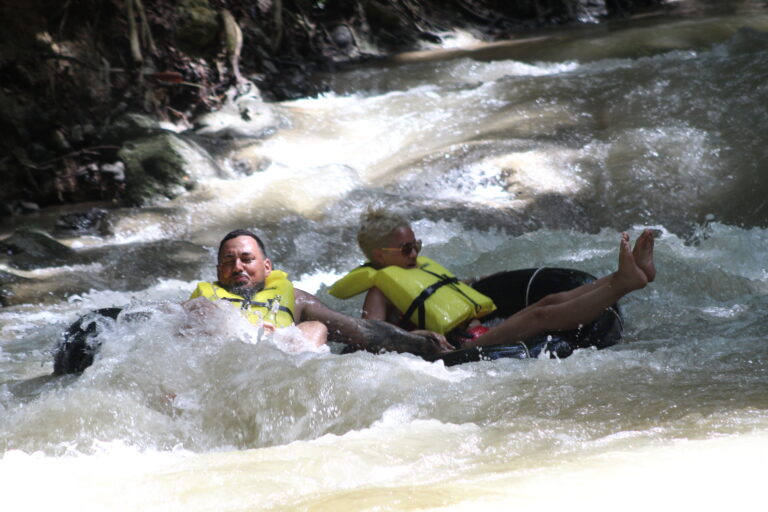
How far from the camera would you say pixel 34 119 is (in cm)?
871

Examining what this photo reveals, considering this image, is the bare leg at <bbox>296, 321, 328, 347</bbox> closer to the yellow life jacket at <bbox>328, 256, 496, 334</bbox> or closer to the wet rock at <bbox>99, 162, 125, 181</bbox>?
the yellow life jacket at <bbox>328, 256, 496, 334</bbox>

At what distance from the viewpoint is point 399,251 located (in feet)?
14.2

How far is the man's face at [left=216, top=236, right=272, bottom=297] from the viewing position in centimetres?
413

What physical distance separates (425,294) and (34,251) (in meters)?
3.40

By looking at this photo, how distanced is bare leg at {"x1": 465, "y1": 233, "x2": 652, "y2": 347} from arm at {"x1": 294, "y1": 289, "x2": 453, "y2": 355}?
0.28 meters

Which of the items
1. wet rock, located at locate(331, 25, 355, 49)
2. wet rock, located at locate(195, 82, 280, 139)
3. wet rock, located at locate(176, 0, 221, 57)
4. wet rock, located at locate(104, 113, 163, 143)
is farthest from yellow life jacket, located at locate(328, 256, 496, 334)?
wet rock, located at locate(331, 25, 355, 49)

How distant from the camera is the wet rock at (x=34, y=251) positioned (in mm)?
6117

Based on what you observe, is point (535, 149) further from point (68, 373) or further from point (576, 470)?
point (576, 470)

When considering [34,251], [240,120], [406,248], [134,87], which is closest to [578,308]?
[406,248]

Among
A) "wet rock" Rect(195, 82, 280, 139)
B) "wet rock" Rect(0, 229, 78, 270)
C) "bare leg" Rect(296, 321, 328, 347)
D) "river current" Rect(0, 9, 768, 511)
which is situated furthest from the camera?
"wet rock" Rect(195, 82, 280, 139)

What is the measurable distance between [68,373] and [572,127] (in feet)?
16.3

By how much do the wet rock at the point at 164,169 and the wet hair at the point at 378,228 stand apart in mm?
3552

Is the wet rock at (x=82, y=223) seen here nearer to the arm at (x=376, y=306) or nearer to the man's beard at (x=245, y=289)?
the man's beard at (x=245, y=289)

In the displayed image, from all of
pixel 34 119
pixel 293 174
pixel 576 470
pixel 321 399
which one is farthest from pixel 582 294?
pixel 34 119
